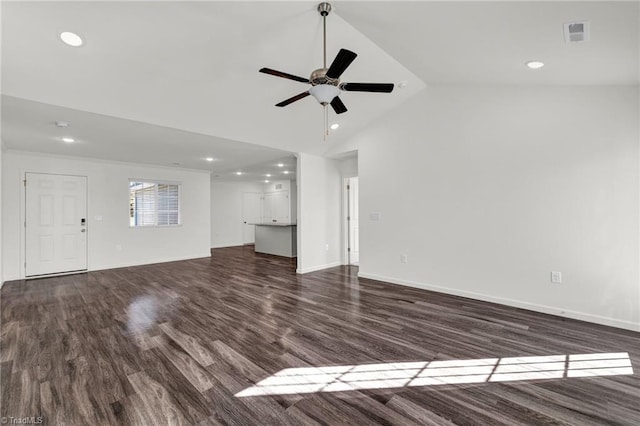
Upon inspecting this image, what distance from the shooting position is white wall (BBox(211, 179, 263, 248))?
389 inches

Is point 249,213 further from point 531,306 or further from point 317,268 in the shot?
point 531,306

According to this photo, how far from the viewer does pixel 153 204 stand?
7102 millimetres

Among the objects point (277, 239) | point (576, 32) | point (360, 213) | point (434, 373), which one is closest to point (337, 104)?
point (576, 32)

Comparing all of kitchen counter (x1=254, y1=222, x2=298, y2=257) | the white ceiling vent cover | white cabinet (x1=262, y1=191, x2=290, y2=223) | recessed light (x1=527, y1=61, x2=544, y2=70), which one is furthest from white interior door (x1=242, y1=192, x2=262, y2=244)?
the white ceiling vent cover

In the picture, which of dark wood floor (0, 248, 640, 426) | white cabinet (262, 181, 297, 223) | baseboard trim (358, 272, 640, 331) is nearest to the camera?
dark wood floor (0, 248, 640, 426)

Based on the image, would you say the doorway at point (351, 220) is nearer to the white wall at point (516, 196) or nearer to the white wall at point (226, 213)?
the white wall at point (516, 196)

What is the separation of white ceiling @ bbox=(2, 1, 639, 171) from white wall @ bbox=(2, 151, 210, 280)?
1479 millimetres

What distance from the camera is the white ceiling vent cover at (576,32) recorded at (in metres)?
2.15

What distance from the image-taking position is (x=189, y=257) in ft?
25.0

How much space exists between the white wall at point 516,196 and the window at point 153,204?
5516 millimetres

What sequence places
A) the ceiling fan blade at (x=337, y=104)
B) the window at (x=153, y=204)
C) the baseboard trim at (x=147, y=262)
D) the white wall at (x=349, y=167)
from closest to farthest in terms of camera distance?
the ceiling fan blade at (x=337, y=104)
the baseboard trim at (x=147, y=262)
the white wall at (x=349, y=167)
the window at (x=153, y=204)

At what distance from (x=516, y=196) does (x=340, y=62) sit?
3048 millimetres

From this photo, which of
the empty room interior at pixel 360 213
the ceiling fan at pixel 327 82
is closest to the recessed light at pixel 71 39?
the empty room interior at pixel 360 213

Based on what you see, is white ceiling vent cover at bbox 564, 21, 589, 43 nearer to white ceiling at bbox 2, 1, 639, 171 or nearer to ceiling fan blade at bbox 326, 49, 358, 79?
white ceiling at bbox 2, 1, 639, 171
